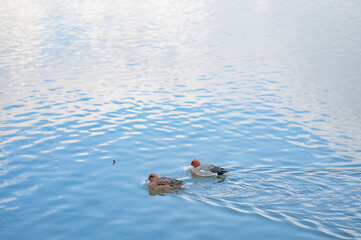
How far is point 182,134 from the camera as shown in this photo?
60.4ft

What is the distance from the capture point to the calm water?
1173 cm

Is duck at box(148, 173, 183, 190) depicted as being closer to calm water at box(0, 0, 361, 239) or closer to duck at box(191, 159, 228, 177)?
calm water at box(0, 0, 361, 239)

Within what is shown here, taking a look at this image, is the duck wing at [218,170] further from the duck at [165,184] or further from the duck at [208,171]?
the duck at [165,184]

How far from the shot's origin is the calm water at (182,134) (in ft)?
38.5

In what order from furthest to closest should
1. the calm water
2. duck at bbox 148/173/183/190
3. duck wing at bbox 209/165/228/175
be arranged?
duck wing at bbox 209/165/228/175
duck at bbox 148/173/183/190
the calm water

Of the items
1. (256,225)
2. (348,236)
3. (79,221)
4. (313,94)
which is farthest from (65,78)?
(348,236)

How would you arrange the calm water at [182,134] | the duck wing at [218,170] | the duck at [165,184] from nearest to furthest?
1. the calm water at [182,134]
2. the duck at [165,184]
3. the duck wing at [218,170]

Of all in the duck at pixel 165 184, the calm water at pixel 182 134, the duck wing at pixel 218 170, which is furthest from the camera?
the duck wing at pixel 218 170

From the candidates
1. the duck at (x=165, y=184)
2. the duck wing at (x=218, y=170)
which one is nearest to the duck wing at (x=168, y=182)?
the duck at (x=165, y=184)

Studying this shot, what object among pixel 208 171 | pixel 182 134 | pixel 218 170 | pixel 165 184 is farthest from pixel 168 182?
pixel 182 134

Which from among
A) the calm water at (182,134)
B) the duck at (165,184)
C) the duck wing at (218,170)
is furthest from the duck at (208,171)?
the duck at (165,184)

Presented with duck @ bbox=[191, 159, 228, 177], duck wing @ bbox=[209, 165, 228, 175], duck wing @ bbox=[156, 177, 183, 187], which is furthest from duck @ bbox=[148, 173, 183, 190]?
Result: duck wing @ bbox=[209, 165, 228, 175]

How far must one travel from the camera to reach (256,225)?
1128cm

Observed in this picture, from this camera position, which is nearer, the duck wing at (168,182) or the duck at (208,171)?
the duck wing at (168,182)
